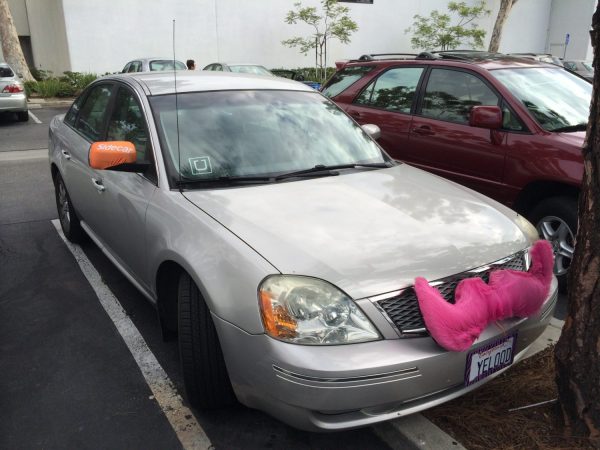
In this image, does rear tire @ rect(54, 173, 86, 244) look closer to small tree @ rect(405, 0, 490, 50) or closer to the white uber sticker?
the white uber sticker

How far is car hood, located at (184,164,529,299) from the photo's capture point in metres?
2.20

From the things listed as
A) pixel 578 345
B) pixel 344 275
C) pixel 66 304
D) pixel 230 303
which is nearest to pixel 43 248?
pixel 66 304

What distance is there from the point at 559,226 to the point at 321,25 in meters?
22.9

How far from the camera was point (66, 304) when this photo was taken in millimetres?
3875

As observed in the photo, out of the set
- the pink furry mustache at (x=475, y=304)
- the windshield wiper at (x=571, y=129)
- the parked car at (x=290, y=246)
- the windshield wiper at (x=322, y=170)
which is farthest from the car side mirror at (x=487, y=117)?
the pink furry mustache at (x=475, y=304)

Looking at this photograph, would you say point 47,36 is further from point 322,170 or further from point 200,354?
point 200,354

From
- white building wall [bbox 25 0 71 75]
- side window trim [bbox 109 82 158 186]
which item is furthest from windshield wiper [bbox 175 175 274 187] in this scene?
white building wall [bbox 25 0 71 75]

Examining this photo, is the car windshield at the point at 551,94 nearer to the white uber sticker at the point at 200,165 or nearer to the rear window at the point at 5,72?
the white uber sticker at the point at 200,165

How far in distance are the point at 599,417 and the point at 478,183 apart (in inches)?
107

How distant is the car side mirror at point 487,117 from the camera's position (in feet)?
14.0

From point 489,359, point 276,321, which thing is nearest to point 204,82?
point 276,321

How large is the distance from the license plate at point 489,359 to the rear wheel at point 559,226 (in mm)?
1881

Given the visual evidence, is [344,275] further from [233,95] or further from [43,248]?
[43,248]

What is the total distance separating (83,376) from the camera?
3004mm
